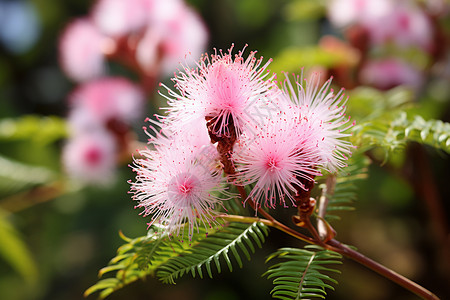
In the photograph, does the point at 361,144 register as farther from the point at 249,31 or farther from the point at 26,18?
the point at 26,18

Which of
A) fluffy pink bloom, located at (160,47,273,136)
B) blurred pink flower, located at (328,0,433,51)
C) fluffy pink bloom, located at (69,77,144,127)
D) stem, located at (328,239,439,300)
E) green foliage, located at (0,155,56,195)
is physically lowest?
stem, located at (328,239,439,300)

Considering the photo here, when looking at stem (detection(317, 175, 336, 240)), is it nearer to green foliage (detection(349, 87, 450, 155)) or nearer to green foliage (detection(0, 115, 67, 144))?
green foliage (detection(349, 87, 450, 155))

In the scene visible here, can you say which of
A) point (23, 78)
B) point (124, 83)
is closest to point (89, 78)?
point (124, 83)

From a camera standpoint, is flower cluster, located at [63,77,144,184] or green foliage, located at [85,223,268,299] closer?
green foliage, located at [85,223,268,299]

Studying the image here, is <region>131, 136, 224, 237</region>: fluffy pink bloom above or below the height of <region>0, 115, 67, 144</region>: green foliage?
below

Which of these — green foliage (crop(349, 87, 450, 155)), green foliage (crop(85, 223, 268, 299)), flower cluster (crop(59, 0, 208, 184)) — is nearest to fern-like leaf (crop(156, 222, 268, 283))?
green foliage (crop(85, 223, 268, 299))

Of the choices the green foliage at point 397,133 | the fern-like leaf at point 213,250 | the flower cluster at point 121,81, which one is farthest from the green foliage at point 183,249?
the flower cluster at point 121,81

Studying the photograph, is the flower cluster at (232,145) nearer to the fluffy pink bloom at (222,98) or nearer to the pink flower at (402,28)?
the fluffy pink bloom at (222,98)
